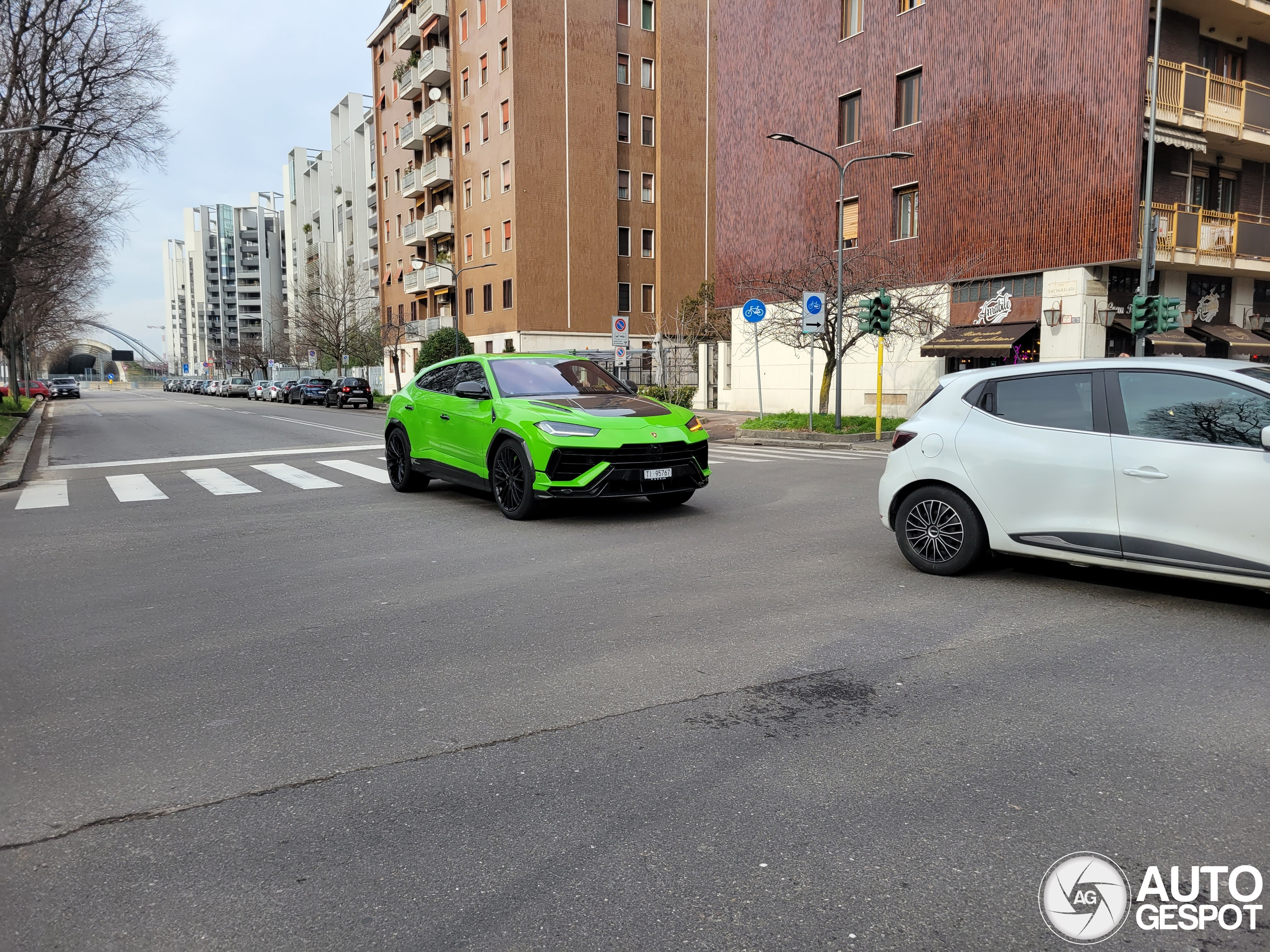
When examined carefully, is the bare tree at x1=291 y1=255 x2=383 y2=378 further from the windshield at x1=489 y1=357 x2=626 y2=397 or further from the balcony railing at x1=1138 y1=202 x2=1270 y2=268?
the windshield at x1=489 y1=357 x2=626 y2=397

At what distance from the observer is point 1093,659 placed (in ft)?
16.4

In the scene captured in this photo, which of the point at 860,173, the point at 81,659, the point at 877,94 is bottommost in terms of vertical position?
the point at 81,659

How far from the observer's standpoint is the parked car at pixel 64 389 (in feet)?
260

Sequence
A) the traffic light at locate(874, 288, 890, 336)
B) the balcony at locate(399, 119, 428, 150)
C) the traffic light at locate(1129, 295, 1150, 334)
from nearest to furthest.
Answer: the traffic light at locate(874, 288, 890, 336)
the traffic light at locate(1129, 295, 1150, 334)
the balcony at locate(399, 119, 428, 150)

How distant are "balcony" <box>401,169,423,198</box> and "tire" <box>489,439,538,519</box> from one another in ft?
175

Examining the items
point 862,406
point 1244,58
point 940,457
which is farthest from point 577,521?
point 1244,58

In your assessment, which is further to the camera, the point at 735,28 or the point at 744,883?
the point at 735,28

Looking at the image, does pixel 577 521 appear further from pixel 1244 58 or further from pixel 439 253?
pixel 439 253

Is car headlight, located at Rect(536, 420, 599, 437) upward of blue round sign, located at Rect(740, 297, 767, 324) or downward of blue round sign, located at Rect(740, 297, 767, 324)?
downward

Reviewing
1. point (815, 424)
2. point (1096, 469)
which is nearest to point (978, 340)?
point (815, 424)

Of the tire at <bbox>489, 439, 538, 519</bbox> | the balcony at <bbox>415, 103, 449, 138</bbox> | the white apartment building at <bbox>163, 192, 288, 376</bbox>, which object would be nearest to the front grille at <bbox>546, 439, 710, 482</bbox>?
the tire at <bbox>489, 439, 538, 519</bbox>

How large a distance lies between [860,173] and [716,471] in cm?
1918

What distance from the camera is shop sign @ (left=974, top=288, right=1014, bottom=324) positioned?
2597cm

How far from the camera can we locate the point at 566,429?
31.0 feet
